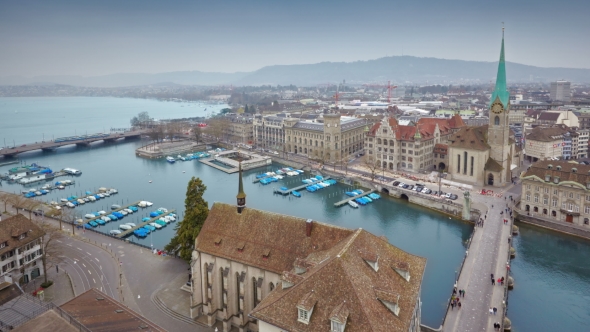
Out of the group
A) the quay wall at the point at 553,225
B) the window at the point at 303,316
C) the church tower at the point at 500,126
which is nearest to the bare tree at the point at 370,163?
the church tower at the point at 500,126

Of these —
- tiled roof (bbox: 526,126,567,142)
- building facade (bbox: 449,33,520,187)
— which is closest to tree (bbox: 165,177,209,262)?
building facade (bbox: 449,33,520,187)

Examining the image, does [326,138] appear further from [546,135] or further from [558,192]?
[558,192]

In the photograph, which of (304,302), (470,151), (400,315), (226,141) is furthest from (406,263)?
(226,141)

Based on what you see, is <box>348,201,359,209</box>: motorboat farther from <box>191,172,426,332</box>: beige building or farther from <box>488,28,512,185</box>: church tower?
<box>191,172,426,332</box>: beige building

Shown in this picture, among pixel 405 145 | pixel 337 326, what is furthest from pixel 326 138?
pixel 337 326

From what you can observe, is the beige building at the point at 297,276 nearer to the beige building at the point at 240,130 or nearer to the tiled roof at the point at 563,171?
the tiled roof at the point at 563,171
